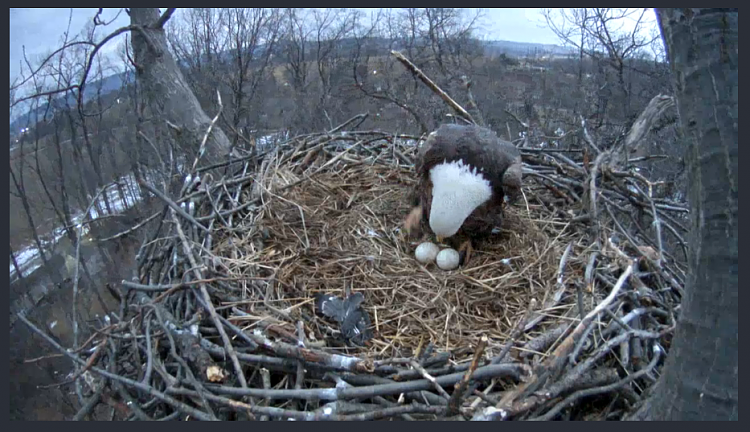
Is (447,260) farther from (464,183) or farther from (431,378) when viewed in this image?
(431,378)

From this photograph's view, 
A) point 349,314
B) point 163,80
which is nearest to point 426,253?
point 349,314

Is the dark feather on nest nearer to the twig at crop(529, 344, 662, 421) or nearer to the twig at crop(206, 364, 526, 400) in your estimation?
the twig at crop(206, 364, 526, 400)

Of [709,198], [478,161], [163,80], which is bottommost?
[478,161]

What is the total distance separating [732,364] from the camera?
918 millimetres

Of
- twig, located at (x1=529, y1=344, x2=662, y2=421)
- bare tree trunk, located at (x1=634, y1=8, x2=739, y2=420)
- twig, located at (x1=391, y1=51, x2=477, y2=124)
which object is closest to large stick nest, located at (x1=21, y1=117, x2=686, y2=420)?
twig, located at (x1=529, y1=344, x2=662, y2=421)

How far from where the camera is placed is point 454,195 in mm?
2480

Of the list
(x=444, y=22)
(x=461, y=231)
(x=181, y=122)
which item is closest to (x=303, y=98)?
(x=444, y=22)

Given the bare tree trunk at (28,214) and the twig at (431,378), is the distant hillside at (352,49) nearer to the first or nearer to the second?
the bare tree trunk at (28,214)

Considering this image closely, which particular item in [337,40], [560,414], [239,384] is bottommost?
[560,414]

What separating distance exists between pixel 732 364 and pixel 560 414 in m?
0.74

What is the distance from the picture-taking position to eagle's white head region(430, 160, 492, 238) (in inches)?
97.3

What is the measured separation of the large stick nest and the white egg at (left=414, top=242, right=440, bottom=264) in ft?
0.13

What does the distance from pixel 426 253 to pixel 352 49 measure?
7924 millimetres

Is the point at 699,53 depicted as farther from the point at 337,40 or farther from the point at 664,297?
the point at 337,40
